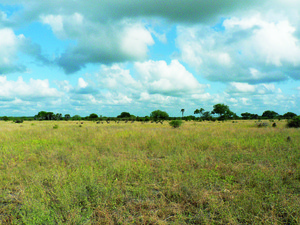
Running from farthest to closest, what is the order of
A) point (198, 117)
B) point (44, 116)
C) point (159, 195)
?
point (44, 116) → point (198, 117) → point (159, 195)

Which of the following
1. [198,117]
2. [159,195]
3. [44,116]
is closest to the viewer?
[159,195]

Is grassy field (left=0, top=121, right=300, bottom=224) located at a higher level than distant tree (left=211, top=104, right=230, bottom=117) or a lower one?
lower

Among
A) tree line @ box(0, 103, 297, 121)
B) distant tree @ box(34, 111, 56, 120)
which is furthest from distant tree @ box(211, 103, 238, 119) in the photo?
distant tree @ box(34, 111, 56, 120)

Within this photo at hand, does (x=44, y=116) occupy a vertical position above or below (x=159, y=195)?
above

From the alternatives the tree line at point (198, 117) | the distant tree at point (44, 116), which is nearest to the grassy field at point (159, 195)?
the tree line at point (198, 117)

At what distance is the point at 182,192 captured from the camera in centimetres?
457

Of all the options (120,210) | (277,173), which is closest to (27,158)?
(120,210)

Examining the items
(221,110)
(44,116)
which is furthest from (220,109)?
(44,116)

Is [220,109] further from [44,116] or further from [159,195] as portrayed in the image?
[44,116]

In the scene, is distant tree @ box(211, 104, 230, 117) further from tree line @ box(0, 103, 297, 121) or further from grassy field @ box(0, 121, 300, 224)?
grassy field @ box(0, 121, 300, 224)

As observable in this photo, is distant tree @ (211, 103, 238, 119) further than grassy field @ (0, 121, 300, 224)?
Yes

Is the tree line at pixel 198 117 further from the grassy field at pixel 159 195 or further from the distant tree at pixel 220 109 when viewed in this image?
the grassy field at pixel 159 195

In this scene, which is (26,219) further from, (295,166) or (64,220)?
(295,166)

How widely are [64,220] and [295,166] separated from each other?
7.48 metres
